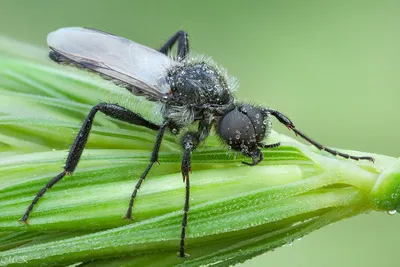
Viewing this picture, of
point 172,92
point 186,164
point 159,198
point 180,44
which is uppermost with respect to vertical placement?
point 180,44

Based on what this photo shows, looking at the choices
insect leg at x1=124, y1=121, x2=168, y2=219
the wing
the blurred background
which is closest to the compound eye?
insect leg at x1=124, y1=121, x2=168, y2=219

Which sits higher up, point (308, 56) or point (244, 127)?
point (308, 56)

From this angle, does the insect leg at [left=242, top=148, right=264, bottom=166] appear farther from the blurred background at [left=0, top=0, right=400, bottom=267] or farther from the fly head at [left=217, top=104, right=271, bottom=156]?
the blurred background at [left=0, top=0, right=400, bottom=267]

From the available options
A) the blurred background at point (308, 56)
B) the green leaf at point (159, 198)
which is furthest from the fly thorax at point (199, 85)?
the blurred background at point (308, 56)

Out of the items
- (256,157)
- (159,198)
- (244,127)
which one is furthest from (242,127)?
(159,198)

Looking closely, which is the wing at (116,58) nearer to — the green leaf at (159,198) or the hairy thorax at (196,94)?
the hairy thorax at (196,94)

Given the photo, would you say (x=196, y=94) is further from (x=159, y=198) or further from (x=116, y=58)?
(x=159, y=198)

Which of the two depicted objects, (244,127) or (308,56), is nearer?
(244,127)

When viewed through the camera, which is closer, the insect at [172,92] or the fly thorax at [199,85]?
the insect at [172,92]
